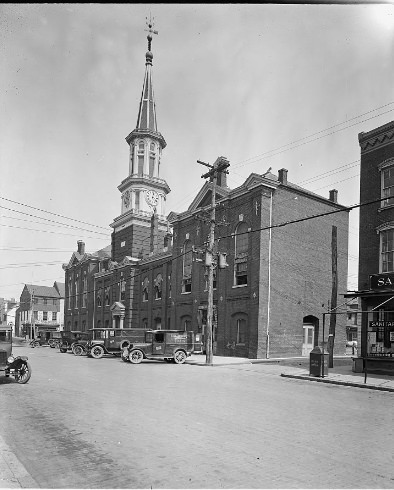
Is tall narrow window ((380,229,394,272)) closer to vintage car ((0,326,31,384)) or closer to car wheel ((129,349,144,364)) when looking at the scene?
car wheel ((129,349,144,364))

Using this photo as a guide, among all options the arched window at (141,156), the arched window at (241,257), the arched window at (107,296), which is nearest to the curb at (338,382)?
the arched window at (241,257)

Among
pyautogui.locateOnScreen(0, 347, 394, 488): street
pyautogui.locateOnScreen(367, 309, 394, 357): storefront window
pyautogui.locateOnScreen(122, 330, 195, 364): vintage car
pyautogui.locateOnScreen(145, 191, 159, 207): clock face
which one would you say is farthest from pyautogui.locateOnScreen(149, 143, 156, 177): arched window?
pyautogui.locateOnScreen(0, 347, 394, 488): street

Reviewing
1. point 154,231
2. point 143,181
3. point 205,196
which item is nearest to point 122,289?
point 154,231

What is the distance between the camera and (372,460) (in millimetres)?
6734

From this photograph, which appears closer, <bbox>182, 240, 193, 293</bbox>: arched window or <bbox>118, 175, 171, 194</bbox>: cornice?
<bbox>182, 240, 193, 293</bbox>: arched window

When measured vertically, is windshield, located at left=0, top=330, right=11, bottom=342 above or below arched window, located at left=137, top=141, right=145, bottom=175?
below

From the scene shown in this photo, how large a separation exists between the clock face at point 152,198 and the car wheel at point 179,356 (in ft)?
91.6

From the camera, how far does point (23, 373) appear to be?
14.3m

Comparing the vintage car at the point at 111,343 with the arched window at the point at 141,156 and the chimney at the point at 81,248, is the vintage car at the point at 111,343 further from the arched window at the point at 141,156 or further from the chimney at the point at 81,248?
the chimney at the point at 81,248

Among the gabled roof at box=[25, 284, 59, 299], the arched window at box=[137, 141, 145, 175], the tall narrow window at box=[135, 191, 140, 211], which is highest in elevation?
the arched window at box=[137, 141, 145, 175]

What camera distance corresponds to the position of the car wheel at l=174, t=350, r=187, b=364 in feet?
80.9

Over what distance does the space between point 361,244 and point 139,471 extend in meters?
17.9

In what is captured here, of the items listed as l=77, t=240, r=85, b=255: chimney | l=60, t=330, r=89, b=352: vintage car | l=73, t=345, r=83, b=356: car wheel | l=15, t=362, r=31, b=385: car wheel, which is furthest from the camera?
l=77, t=240, r=85, b=255: chimney

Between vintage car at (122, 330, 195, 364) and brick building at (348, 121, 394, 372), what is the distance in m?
8.92
